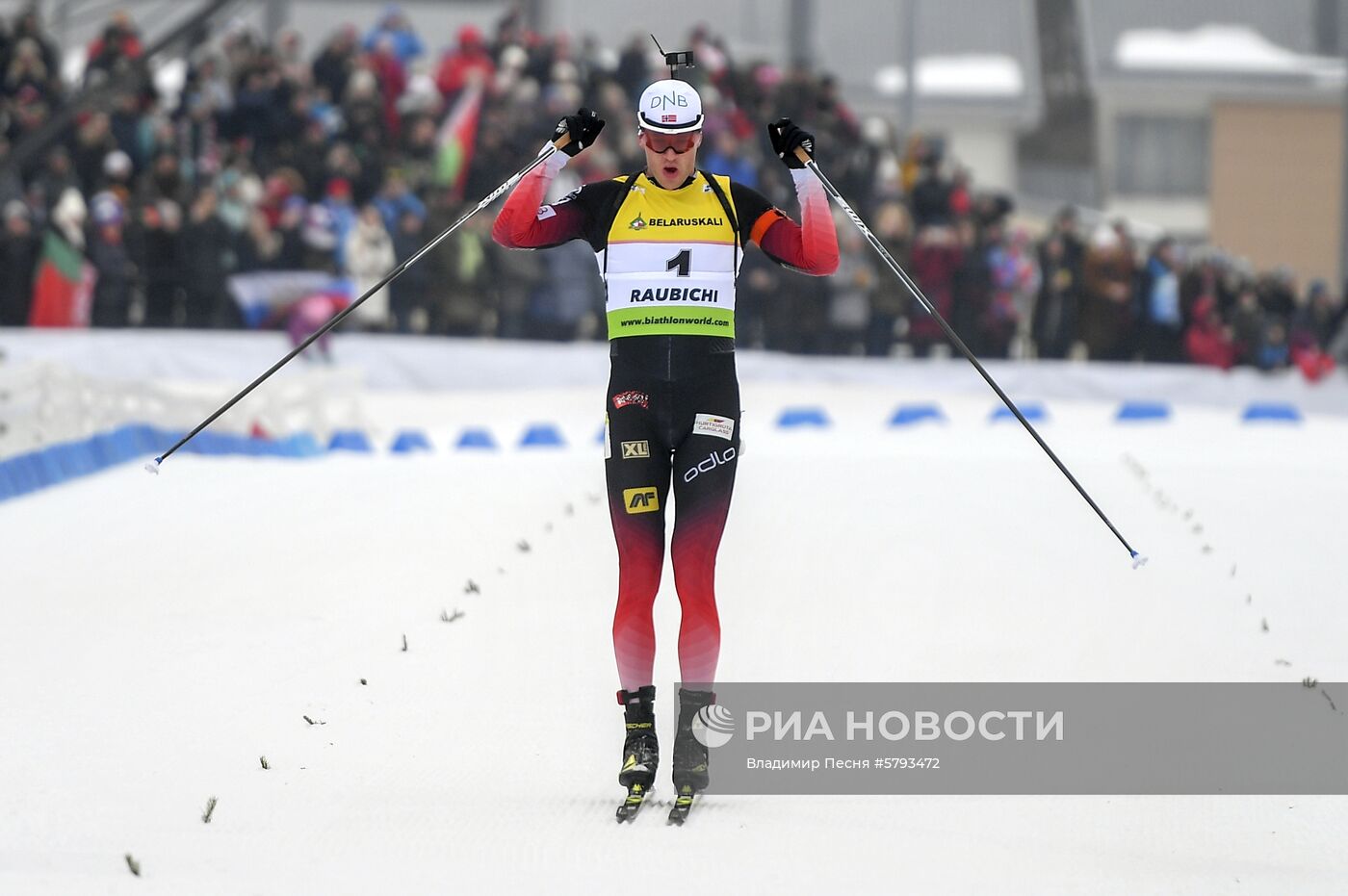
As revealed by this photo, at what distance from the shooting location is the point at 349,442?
15.5 meters

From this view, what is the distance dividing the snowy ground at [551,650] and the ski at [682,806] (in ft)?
0.16

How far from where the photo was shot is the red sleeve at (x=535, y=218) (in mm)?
6438

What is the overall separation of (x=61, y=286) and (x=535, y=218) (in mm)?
14290

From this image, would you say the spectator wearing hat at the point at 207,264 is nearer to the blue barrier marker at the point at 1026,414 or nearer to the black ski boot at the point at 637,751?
the blue barrier marker at the point at 1026,414

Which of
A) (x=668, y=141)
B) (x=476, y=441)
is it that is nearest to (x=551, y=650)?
(x=668, y=141)

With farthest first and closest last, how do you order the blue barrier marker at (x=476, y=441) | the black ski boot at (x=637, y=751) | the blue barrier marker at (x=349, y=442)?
the blue barrier marker at (x=476, y=441) < the blue barrier marker at (x=349, y=442) < the black ski boot at (x=637, y=751)

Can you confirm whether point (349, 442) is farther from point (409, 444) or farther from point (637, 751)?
point (637, 751)

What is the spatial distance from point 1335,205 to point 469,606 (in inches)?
1392

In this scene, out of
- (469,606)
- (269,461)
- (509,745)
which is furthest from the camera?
(269,461)

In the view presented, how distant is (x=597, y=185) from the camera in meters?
6.54

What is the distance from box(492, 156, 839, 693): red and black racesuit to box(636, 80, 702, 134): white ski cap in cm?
23

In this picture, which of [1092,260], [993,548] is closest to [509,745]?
[993,548]

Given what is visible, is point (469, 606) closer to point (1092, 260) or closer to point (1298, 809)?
point (1298, 809)

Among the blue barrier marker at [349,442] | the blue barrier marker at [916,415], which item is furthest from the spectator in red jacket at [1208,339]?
the blue barrier marker at [349,442]
